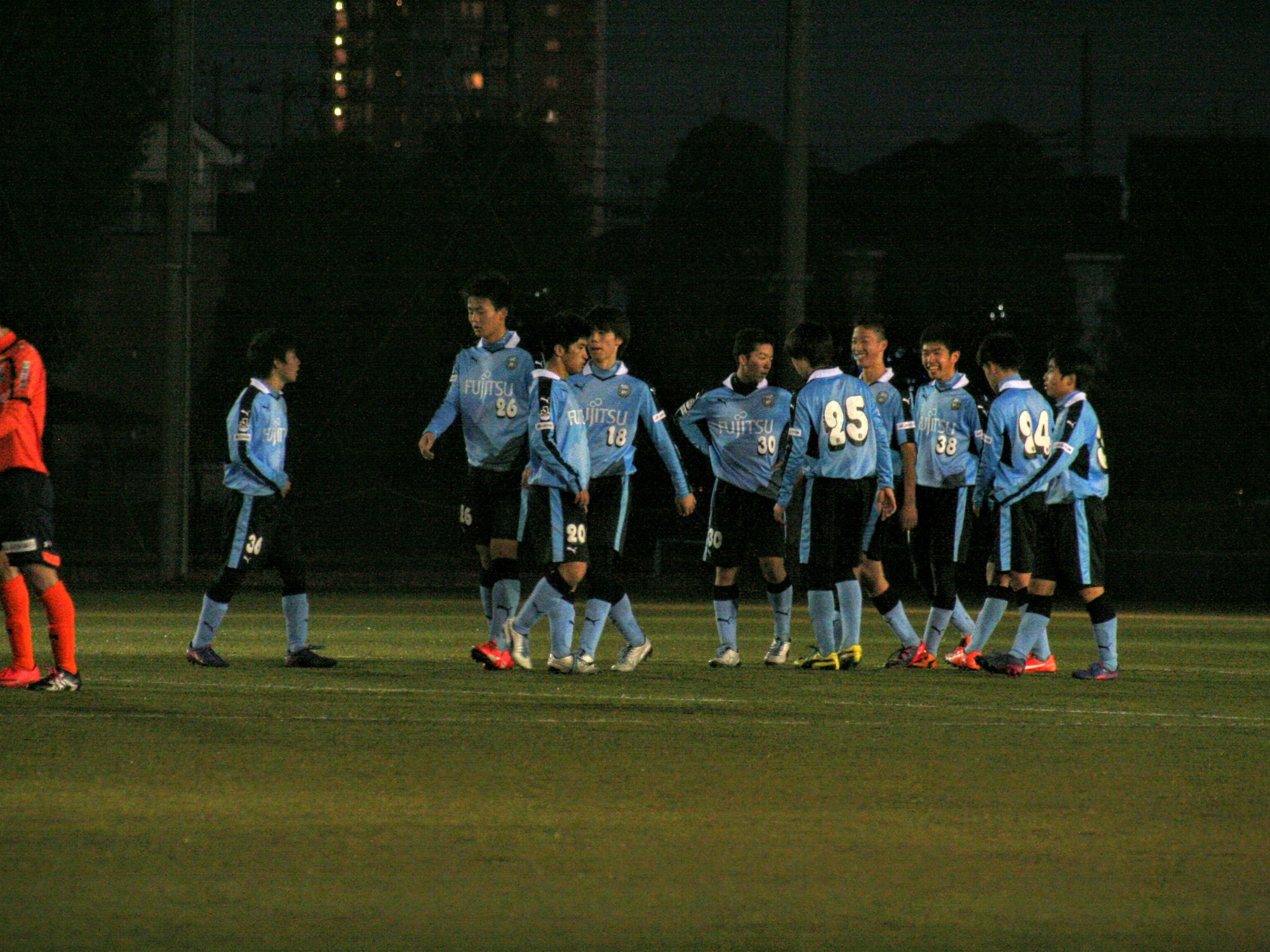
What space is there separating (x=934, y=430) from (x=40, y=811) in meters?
7.10

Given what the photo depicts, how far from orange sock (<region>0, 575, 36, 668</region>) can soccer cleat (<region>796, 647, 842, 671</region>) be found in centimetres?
456

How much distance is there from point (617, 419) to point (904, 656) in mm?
2371

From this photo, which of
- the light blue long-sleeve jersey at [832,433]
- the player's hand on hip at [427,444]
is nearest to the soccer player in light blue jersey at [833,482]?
the light blue long-sleeve jersey at [832,433]

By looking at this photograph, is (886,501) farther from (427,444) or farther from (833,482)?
(427,444)

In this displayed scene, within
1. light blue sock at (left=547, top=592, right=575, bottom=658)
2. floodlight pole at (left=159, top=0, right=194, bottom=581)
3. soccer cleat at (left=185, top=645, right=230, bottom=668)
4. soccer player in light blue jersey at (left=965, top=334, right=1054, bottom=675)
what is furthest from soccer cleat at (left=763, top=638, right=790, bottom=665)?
floodlight pole at (left=159, top=0, right=194, bottom=581)

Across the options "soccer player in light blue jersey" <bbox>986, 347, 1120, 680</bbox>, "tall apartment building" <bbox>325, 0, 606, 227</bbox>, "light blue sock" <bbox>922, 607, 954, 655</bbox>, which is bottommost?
"light blue sock" <bbox>922, 607, 954, 655</bbox>

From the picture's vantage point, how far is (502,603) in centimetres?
1167

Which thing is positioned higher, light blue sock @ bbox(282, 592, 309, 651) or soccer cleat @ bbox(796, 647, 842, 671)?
light blue sock @ bbox(282, 592, 309, 651)

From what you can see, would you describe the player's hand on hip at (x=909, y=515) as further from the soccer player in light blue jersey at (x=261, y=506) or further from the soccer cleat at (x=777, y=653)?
the soccer player in light blue jersey at (x=261, y=506)

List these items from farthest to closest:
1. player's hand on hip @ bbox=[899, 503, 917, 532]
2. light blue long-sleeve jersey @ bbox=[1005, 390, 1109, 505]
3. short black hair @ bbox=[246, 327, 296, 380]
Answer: player's hand on hip @ bbox=[899, 503, 917, 532] < short black hair @ bbox=[246, 327, 296, 380] < light blue long-sleeve jersey @ bbox=[1005, 390, 1109, 505]

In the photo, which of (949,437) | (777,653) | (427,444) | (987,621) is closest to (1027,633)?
(987,621)

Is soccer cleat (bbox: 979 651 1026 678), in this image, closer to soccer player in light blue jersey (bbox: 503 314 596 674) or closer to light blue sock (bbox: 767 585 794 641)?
light blue sock (bbox: 767 585 794 641)

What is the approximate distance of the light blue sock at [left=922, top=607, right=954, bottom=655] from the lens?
1209 cm

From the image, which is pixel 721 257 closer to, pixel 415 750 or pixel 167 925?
pixel 415 750
